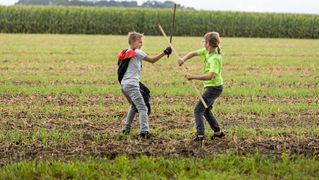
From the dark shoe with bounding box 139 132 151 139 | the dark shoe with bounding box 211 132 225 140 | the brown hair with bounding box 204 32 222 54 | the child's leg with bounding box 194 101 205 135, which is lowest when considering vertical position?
the dark shoe with bounding box 139 132 151 139

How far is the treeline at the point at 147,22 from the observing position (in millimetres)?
58250

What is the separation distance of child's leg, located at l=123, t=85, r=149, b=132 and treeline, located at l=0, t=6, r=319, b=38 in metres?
48.4

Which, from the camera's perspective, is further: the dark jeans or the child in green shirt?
the dark jeans

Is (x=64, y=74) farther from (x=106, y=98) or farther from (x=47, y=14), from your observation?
(x=47, y=14)

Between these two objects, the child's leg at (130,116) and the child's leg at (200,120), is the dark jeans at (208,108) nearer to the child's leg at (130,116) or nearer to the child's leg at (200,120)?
the child's leg at (200,120)

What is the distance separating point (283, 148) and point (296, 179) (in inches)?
62.0

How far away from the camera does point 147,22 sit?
59531mm

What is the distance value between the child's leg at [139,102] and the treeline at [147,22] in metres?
48.4

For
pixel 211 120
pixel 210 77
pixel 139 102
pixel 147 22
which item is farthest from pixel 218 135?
pixel 147 22

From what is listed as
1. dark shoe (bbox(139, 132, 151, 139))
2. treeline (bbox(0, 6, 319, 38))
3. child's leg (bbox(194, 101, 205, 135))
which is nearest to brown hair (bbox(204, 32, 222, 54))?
child's leg (bbox(194, 101, 205, 135))

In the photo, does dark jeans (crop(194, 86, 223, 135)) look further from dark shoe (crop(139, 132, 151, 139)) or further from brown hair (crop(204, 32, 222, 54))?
dark shoe (crop(139, 132, 151, 139))

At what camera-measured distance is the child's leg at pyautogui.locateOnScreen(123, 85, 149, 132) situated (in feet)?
32.2

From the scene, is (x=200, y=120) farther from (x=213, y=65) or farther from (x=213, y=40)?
(x=213, y=40)

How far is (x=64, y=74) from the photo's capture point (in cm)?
2006
